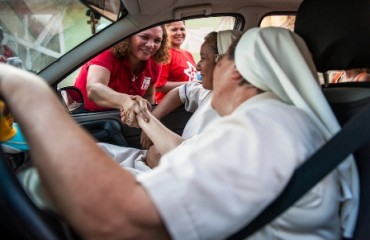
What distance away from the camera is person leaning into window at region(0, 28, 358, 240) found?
3.47ft

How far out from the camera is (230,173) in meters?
1.13

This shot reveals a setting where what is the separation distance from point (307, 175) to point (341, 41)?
28.5 inches

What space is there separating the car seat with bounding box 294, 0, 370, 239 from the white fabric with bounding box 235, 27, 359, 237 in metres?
0.30

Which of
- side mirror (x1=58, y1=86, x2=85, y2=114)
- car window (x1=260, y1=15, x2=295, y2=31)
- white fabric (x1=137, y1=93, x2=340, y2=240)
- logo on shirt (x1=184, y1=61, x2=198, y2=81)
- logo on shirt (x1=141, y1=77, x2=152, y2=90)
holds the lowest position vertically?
logo on shirt (x1=184, y1=61, x2=198, y2=81)

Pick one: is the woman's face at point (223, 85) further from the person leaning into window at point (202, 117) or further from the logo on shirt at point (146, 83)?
the logo on shirt at point (146, 83)

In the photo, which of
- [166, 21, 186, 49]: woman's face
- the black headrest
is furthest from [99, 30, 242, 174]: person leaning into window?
[166, 21, 186, 49]: woman's face

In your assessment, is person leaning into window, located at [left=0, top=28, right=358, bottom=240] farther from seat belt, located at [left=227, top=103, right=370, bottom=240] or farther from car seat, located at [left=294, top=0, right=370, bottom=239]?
car seat, located at [left=294, top=0, right=370, bottom=239]

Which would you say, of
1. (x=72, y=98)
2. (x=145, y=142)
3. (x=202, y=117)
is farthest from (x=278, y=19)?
(x=72, y=98)

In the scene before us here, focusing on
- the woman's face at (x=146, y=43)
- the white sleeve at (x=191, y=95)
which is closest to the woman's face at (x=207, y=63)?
the white sleeve at (x=191, y=95)

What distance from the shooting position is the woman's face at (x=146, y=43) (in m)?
2.99

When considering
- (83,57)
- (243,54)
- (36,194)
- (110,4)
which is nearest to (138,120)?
(83,57)

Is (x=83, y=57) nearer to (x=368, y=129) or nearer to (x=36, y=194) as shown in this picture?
(x=36, y=194)

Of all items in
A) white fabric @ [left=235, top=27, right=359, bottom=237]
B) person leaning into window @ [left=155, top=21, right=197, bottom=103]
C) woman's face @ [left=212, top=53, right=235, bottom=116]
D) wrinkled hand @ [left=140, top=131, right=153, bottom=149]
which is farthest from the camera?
person leaning into window @ [left=155, top=21, right=197, bottom=103]

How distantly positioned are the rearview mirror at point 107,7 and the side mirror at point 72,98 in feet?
1.55
